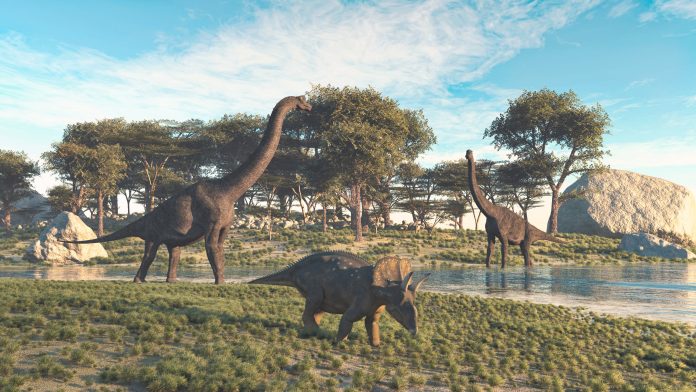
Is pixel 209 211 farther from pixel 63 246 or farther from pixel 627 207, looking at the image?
pixel 627 207

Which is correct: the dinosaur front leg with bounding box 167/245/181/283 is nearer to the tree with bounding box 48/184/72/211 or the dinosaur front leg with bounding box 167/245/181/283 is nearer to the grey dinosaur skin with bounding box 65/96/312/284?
the grey dinosaur skin with bounding box 65/96/312/284

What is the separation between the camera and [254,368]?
347 inches

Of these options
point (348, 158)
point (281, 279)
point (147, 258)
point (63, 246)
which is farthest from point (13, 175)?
point (281, 279)

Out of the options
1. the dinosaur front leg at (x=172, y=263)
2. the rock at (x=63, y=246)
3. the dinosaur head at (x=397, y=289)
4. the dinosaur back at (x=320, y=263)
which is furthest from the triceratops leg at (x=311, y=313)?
the rock at (x=63, y=246)

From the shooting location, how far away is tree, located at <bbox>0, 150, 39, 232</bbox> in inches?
2450

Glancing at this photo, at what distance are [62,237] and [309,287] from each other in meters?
33.8

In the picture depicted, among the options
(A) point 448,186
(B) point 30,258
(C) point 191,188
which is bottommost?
(B) point 30,258

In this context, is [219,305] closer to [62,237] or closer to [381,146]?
[62,237]

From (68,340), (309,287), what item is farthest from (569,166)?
(68,340)

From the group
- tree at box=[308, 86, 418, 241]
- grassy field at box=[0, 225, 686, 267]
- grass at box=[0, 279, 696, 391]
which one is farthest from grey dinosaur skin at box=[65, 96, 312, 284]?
tree at box=[308, 86, 418, 241]

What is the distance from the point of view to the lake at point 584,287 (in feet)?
60.5

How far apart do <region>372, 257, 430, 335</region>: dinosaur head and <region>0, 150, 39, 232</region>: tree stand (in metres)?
65.3

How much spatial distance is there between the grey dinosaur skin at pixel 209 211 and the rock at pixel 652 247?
41308 mm

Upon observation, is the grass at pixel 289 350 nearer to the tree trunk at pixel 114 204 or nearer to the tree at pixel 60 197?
the tree at pixel 60 197
